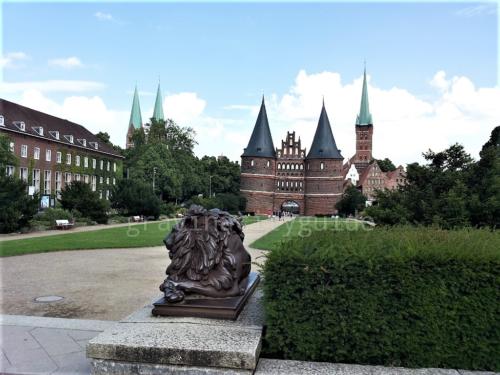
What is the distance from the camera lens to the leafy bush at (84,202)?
3075cm

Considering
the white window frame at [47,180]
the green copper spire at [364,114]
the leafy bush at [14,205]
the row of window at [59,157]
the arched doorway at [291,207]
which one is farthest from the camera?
the green copper spire at [364,114]

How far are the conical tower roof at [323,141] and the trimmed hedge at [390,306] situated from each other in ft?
233

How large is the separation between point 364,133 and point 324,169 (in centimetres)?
3982

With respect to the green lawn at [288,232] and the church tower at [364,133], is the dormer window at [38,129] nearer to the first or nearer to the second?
the green lawn at [288,232]

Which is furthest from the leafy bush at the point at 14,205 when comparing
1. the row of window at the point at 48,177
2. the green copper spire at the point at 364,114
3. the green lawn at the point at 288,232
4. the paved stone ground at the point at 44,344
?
the green copper spire at the point at 364,114

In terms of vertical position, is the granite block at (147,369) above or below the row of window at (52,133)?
below

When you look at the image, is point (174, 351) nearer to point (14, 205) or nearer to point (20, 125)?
point (14, 205)

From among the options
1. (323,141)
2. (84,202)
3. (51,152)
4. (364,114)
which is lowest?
(84,202)

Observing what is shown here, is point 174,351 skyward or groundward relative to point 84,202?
groundward

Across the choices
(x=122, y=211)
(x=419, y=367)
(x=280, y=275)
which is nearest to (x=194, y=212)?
(x=280, y=275)

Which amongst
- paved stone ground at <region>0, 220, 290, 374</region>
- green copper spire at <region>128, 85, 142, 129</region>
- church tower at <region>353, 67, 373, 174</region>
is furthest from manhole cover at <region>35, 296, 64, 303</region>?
church tower at <region>353, 67, 373, 174</region>

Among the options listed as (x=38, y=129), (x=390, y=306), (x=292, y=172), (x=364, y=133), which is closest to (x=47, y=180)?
(x=38, y=129)

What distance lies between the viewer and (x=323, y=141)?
74562 millimetres

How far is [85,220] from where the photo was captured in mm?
30078
